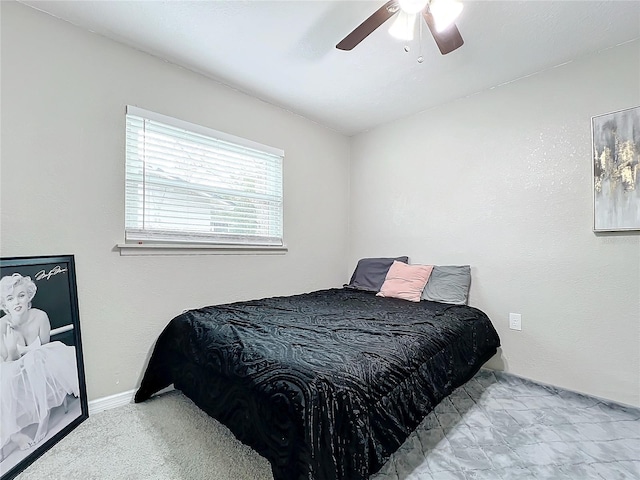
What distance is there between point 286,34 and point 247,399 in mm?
2116

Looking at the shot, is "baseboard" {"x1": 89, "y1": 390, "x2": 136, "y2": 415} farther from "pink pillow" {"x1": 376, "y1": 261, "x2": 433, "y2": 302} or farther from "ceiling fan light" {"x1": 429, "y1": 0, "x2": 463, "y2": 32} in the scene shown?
"ceiling fan light" {"x1": 429, "y1": 0, "x2": 463, "y2": 32}

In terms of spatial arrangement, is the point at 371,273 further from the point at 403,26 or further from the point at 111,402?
the point at 111,402

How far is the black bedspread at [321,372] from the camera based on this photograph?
41.8 inches

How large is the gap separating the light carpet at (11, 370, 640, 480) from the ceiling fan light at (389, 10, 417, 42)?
7.21 feet

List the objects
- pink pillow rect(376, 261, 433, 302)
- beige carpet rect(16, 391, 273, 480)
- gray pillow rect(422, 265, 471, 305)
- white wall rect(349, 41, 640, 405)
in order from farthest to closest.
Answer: pink pillow rect(376, 261, 433, 302), gray pillow rect(422, 265, 471, 305), white wall rect(349, 41, 640, 405), beige carpet rect(16, 391, 273, 480)

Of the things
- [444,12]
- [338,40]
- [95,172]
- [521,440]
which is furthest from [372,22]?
[521,440]

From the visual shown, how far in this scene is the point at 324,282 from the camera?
11.3ft

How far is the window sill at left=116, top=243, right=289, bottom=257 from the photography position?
203 centimetres

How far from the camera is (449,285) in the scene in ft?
8.61

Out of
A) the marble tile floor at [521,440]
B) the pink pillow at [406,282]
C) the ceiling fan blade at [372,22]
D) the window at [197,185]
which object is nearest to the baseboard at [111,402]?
the window at [197,185]

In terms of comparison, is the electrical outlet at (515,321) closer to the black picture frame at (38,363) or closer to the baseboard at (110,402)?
the baseboard at (110,402)

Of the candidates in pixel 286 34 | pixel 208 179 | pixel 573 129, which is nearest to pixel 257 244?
pixel 208 179

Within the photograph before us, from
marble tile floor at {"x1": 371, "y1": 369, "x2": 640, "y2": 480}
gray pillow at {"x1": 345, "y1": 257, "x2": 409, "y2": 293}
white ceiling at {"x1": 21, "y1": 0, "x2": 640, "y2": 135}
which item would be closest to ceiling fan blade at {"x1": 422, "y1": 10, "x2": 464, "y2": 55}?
white ceiling at {"x1": 21, "y1": 0, "x2": 640, "y2": 135}

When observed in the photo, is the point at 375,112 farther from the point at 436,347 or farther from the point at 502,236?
the point at 436,347
